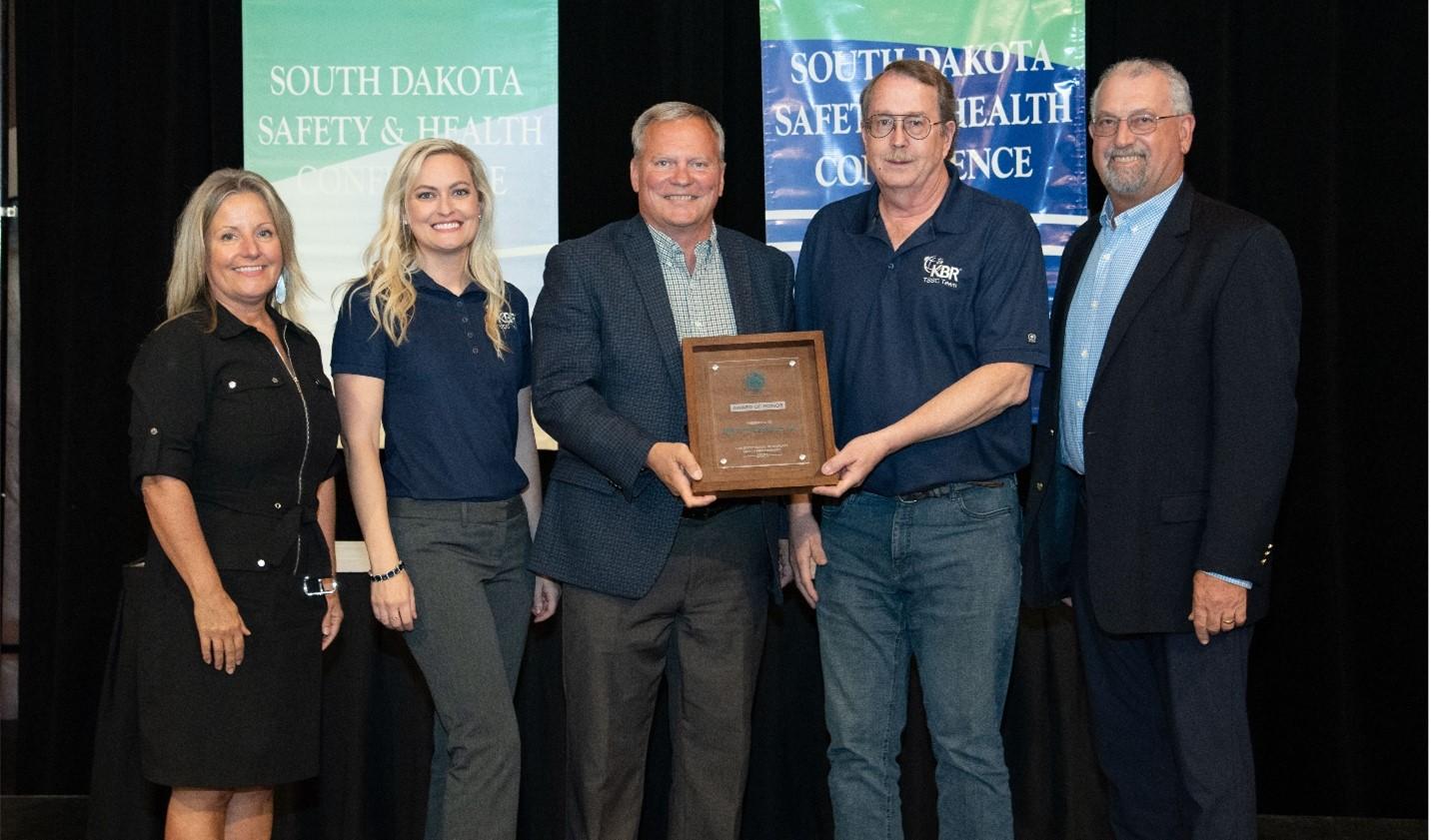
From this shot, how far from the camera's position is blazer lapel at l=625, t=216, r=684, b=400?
299 cm

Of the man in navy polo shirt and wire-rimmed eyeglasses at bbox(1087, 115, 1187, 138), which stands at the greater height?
wire-rimmed eyeglasses at bbox(1087, 115, 1187, 138)

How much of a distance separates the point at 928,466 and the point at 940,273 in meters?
0.46

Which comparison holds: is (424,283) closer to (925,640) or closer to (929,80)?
(929,80)

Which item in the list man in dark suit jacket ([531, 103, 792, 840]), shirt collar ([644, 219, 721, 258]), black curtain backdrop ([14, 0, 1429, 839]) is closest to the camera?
man in dark suit jacket ([531, 103, 792, 840])

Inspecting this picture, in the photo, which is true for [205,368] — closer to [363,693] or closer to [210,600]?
[210,600]

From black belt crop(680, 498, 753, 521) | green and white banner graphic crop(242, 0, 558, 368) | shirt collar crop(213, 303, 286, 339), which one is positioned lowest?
black belt crop(680, 498, 753, 521)

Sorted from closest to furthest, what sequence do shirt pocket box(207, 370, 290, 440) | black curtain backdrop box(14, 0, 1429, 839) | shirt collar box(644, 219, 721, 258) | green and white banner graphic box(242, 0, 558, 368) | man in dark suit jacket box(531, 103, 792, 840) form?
shirt pocket box(207, 370, 290, 440) → man in dark suit jacket box(531, 103, 792, 840) → shirt collar box(644, 219, 721, 258) → black curtain backdrop box(14, 0, 1429, 839) → green and white banner graphic box(242, 0, 558, 368)

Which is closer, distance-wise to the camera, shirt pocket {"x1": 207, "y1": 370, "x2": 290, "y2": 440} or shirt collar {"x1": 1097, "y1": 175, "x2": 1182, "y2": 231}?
shirt pocket {"x1": 207, "y1": 370, "x2": 290, "y2": 440}

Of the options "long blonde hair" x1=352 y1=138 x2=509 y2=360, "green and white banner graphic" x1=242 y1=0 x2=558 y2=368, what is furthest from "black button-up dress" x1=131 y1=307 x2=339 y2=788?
"green and white banner graphic" x1=242 y1=0 x2=558 y2=368

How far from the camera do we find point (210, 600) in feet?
9.19

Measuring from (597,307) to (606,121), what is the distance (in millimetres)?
1886

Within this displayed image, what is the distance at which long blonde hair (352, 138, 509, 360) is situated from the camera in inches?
117

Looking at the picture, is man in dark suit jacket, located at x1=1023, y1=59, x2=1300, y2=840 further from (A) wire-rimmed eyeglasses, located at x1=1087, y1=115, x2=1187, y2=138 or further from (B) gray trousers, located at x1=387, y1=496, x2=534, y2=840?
(B) gray trousers, located at x1=387, y1=496, x2=534, y2=840

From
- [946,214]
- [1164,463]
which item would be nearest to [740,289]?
[946,214]
